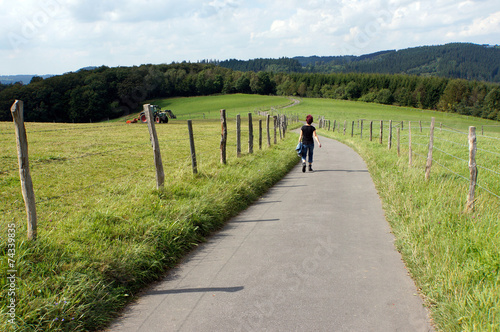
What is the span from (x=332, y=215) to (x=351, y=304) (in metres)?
3.53

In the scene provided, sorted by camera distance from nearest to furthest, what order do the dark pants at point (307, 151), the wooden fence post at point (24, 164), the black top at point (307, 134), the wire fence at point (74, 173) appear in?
the wooden fence post at point (24, 164), the wire fence at point (74, 173), the black top at point (307, 134), the dark pants at point (307, 151)

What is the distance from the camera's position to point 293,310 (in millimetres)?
3742

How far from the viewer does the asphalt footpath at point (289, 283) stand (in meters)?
3.57

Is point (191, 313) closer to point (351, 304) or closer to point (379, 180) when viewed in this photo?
point (351, 304)

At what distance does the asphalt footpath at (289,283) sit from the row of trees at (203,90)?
6614cm

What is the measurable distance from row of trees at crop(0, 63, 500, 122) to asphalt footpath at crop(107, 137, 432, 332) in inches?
2604

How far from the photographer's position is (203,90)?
454 feet

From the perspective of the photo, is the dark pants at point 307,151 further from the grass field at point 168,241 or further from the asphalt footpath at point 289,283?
the asphalt footpath at point 289,283

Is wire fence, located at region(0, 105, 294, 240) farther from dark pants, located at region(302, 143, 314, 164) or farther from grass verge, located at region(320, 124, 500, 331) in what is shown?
grass verge, located at region(320, 124, 500, 331)

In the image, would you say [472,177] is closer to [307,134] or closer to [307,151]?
[307,134]

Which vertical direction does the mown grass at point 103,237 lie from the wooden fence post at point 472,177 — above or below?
below

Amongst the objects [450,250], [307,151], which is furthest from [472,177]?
[307,151]

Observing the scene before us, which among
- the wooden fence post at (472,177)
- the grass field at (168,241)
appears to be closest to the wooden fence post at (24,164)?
the grass field at (168,241)

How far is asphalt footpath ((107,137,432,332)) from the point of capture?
357 cm
